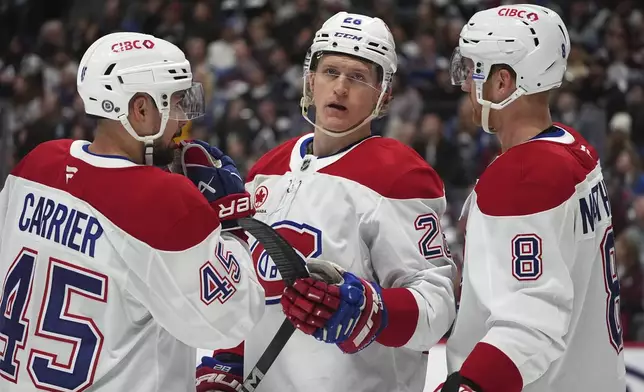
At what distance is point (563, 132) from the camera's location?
2521 mm

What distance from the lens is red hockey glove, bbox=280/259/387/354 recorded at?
7.91 ft

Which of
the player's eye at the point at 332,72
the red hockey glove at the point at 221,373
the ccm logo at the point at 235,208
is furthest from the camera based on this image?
the player's eye at the point at 332,72

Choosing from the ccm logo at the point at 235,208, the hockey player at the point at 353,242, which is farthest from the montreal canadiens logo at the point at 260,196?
the ccm logo at the point at 235,208

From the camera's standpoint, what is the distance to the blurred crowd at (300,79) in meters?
6.88

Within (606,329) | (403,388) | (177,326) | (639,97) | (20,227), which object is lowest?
(639,97)

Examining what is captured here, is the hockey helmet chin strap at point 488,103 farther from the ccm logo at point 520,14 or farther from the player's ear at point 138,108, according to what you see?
the player's ear at point 138,108

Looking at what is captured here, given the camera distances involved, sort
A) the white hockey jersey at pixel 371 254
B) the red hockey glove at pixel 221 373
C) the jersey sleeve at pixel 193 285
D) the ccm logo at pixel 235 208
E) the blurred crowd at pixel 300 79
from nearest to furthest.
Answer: the jersey sleeve at pixel 193 285 < the ccm logo at pixel 235 208 < the white hockey jersey at pixel 371 254 < the red hockey glove at pixel 221 373 < the blurred crowd at pixel 300 79

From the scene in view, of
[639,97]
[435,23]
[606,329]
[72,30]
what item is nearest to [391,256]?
[606,329]

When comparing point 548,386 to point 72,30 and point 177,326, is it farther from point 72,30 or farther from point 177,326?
point 72,30

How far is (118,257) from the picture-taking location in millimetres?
2262

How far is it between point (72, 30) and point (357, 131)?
8.36 metres

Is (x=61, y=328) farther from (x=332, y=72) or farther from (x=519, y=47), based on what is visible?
(x=519, y=47)

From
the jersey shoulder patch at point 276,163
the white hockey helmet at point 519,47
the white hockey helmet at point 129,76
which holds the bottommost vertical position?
the jersey shoulder patch at point 276,163

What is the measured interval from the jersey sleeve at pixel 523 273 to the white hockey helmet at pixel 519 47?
25 centimetres
